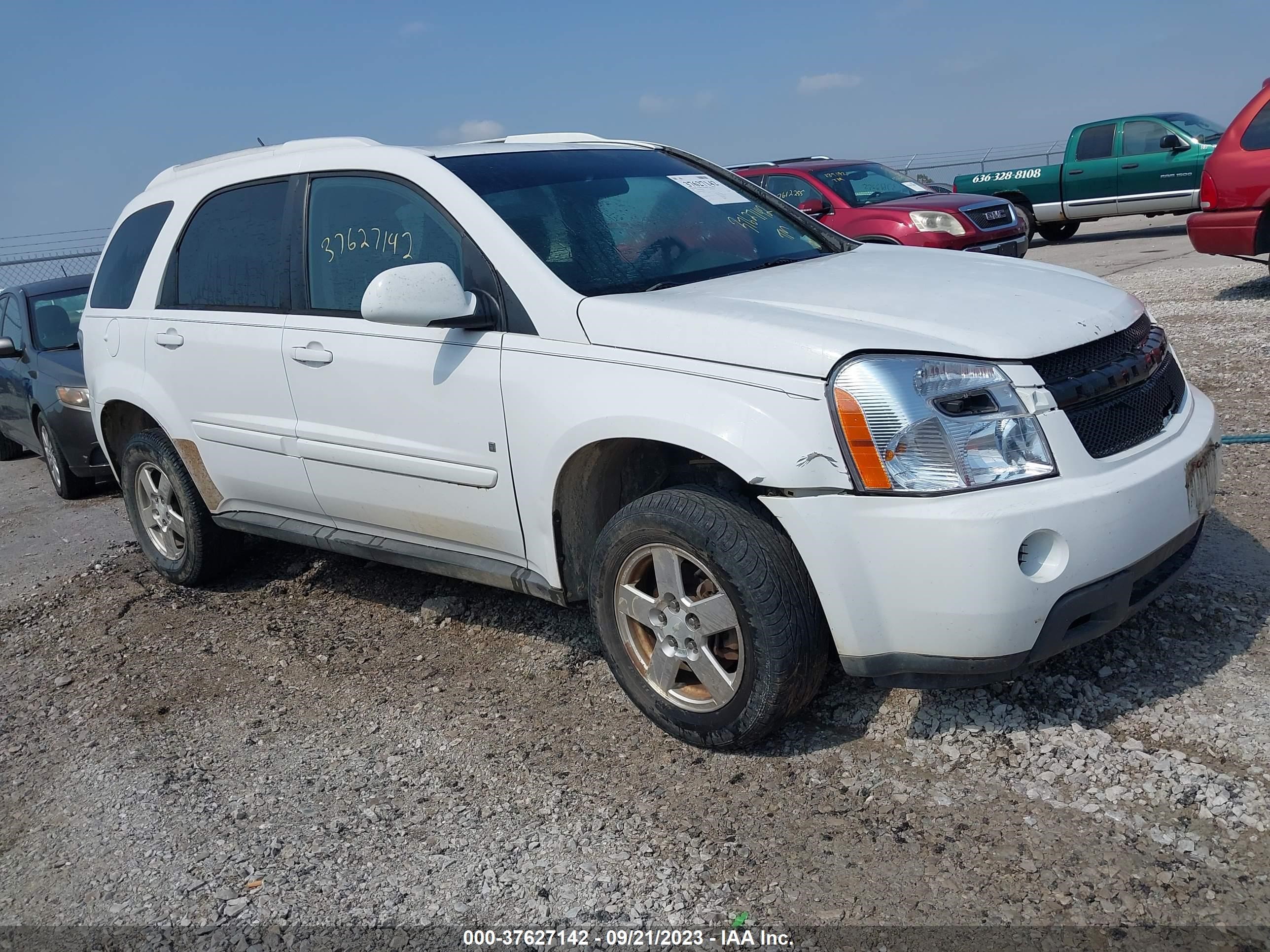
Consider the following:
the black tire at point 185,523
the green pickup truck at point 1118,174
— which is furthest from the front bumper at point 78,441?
the green pickup truck at point 1118,174

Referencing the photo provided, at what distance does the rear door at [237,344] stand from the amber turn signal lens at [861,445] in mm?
2273

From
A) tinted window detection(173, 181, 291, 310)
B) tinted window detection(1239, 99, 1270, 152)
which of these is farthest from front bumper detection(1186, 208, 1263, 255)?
tinted window detection(173, 181, 291, 310)

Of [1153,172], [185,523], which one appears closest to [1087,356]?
[185,523]

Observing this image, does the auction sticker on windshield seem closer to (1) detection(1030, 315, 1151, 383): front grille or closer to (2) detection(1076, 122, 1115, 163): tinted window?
(1) detection(1030, 315, 1151, 383): front grille

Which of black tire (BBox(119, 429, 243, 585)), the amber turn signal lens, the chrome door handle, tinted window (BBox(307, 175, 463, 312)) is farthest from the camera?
black tire (BBox(119, 429, 243, 585))

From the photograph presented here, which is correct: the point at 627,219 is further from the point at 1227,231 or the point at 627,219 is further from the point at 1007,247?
the point at 1007,247

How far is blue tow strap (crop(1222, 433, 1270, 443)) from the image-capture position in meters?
5.19

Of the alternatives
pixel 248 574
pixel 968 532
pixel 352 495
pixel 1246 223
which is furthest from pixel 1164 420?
pixel 1246 223

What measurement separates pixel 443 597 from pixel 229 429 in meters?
1.11

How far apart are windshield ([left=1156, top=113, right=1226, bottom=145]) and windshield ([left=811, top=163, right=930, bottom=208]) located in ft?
16.7

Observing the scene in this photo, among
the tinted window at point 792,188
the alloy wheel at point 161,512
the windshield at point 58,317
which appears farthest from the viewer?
the tinted window at point 792,188

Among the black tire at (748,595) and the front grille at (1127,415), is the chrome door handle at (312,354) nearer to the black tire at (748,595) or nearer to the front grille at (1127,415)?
the black tire at (748,595)

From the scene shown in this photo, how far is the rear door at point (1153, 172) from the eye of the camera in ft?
49.8

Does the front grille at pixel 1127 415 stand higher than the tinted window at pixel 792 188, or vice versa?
the front grille at pixel 1127 415
